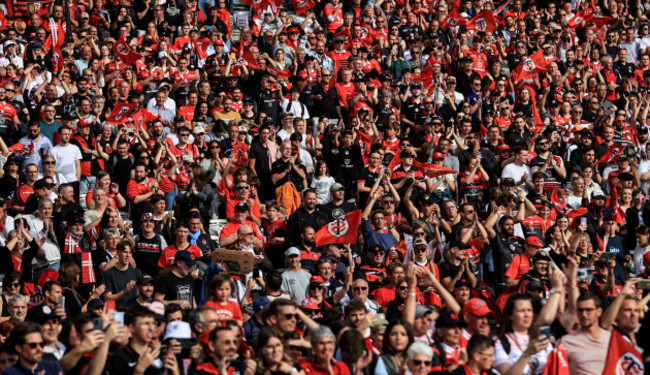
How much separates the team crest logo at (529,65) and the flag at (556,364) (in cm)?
1136

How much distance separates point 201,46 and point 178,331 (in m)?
10.0

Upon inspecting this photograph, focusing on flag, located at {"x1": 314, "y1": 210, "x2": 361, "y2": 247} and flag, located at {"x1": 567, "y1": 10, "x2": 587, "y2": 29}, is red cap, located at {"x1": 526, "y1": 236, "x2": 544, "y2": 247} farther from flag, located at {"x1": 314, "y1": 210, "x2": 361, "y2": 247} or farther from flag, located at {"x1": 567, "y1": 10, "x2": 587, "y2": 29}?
flag, located at {"x1": 567, "y1": 10, "x2": 587, "y2": 29}

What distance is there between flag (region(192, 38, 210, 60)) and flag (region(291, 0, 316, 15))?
2.40 m

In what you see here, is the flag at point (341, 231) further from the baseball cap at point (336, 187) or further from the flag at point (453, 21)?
the flag at point (453, 21)

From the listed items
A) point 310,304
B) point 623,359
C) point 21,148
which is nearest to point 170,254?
point 310,304

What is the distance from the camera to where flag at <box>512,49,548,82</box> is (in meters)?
18.8

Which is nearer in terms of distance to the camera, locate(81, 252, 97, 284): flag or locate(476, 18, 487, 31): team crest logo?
locate(81, 252, 97, 284): flag

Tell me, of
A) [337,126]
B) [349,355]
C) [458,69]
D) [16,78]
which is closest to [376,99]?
[337,126]

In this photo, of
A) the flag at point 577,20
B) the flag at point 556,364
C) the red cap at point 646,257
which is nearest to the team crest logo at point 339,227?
the red cap at point 646,257

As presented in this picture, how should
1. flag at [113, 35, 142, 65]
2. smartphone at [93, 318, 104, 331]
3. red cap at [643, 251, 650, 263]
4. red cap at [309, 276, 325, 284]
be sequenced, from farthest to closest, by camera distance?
flag at [113, 35, 142, 65], red cap at [643, 251, 650, 263], red cap at [309, 276, 325, 284], smartphone at [93, 318, 104, 331]

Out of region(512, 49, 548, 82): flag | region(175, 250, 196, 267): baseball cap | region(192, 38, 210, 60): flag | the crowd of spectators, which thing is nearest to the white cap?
the crowd of spectators

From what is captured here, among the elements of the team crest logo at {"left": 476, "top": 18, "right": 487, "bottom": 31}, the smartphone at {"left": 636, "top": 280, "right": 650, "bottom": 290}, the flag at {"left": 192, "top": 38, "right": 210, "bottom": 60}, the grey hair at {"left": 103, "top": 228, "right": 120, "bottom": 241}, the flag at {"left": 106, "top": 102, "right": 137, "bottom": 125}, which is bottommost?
the grey hair at {"left": 103, "top": 228, "right": 120, "bottom": 241}

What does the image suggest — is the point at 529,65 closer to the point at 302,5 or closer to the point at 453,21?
the point at 453,21

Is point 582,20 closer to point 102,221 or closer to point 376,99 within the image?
point 376,99
